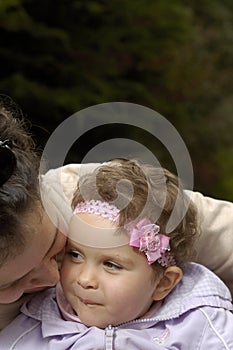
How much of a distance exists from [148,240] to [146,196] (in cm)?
11

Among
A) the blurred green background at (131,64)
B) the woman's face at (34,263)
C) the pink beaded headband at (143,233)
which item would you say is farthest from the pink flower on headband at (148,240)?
the blurred green background at (131,64)

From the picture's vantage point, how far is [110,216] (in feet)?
5.64

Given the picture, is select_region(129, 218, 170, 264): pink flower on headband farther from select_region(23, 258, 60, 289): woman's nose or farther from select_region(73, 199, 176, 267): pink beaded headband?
select_region(23, 258, 60, 289): woman's nose

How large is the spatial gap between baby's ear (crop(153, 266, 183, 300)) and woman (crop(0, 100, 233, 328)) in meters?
0.25

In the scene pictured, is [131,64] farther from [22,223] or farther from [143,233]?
[22,223]

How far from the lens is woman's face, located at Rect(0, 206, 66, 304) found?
161cm

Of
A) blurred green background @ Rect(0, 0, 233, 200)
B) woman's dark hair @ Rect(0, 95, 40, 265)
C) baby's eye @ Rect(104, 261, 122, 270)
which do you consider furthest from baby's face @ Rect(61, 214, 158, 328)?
blurred green background @ Rect(0, 0, 233, 200)

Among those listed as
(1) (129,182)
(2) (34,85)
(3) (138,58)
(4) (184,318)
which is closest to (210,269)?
(4) (184,318)

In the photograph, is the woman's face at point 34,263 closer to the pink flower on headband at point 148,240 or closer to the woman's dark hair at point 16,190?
the woman's dark hair at point 16,190

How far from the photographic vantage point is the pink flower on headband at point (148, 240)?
171cm

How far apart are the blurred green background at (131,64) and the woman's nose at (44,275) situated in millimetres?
1558

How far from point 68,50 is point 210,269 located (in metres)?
2.64

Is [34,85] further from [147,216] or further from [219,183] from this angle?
[147,216]

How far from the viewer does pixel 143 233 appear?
1719 mm
